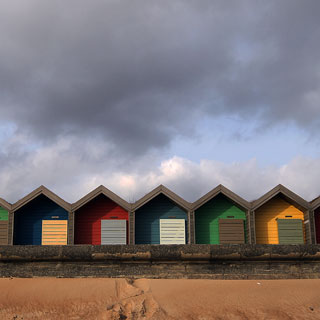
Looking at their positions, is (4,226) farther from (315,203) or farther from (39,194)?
(315,203)

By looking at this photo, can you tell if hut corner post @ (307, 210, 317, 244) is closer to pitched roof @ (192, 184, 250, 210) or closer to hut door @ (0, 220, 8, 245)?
pitched roof @ (192, 184, 250, 210)

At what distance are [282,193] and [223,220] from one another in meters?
3.76

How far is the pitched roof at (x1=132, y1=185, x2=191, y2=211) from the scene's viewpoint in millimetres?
23859

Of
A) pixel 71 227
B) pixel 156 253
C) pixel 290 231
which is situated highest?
pixel 71 227

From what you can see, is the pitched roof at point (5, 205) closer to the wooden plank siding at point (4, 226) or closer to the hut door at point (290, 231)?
the wooden plank siding at point (4, 226)

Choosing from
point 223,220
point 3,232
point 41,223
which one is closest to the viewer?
point 3,232

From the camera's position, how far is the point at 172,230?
976 inches

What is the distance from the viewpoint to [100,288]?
6.72m

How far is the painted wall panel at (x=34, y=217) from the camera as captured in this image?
25062mm

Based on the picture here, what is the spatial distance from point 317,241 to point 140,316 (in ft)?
69.8

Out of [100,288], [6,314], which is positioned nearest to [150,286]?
[100,288]

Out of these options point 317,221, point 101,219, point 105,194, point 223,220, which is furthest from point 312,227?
point 101,219

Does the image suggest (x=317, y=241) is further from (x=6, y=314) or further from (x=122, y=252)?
(x=6, y=314)

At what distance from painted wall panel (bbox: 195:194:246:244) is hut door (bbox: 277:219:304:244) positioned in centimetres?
228
